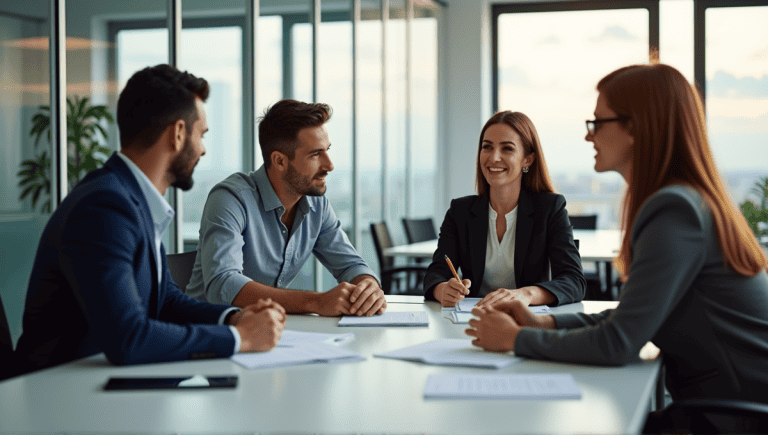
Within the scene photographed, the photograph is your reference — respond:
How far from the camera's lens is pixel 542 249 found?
8.63 ft

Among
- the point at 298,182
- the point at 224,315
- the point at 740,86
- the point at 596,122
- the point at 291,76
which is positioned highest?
the point at 740,86

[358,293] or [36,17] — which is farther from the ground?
[36,17]

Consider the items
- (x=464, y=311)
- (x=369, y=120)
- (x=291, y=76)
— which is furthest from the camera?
(x=369, y=120)

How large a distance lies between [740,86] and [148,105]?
24.2 feet

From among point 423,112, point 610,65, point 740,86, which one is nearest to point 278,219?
point 423,112

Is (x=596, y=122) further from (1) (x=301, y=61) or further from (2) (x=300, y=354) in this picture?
(1) (x=301, y=61)

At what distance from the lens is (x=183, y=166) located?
182 cm

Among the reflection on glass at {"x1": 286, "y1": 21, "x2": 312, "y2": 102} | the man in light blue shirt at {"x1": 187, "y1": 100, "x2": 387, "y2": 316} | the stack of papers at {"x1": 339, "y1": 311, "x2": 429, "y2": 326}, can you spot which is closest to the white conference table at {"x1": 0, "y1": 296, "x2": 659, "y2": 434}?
the stack of papers at {"x1": 339, "y1": 311, "x2": 429, "y2": 326}

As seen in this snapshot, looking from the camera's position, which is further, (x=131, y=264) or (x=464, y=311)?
(x=464, y=311)

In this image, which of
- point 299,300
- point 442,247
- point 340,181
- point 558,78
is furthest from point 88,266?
point 558,78

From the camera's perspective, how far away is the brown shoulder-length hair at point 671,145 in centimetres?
156

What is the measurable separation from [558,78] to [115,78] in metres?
5.86

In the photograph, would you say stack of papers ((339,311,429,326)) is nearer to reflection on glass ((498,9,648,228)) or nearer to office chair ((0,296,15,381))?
office chair ((0,296,15,381))

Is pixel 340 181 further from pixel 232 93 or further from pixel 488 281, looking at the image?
pixel 488 281
